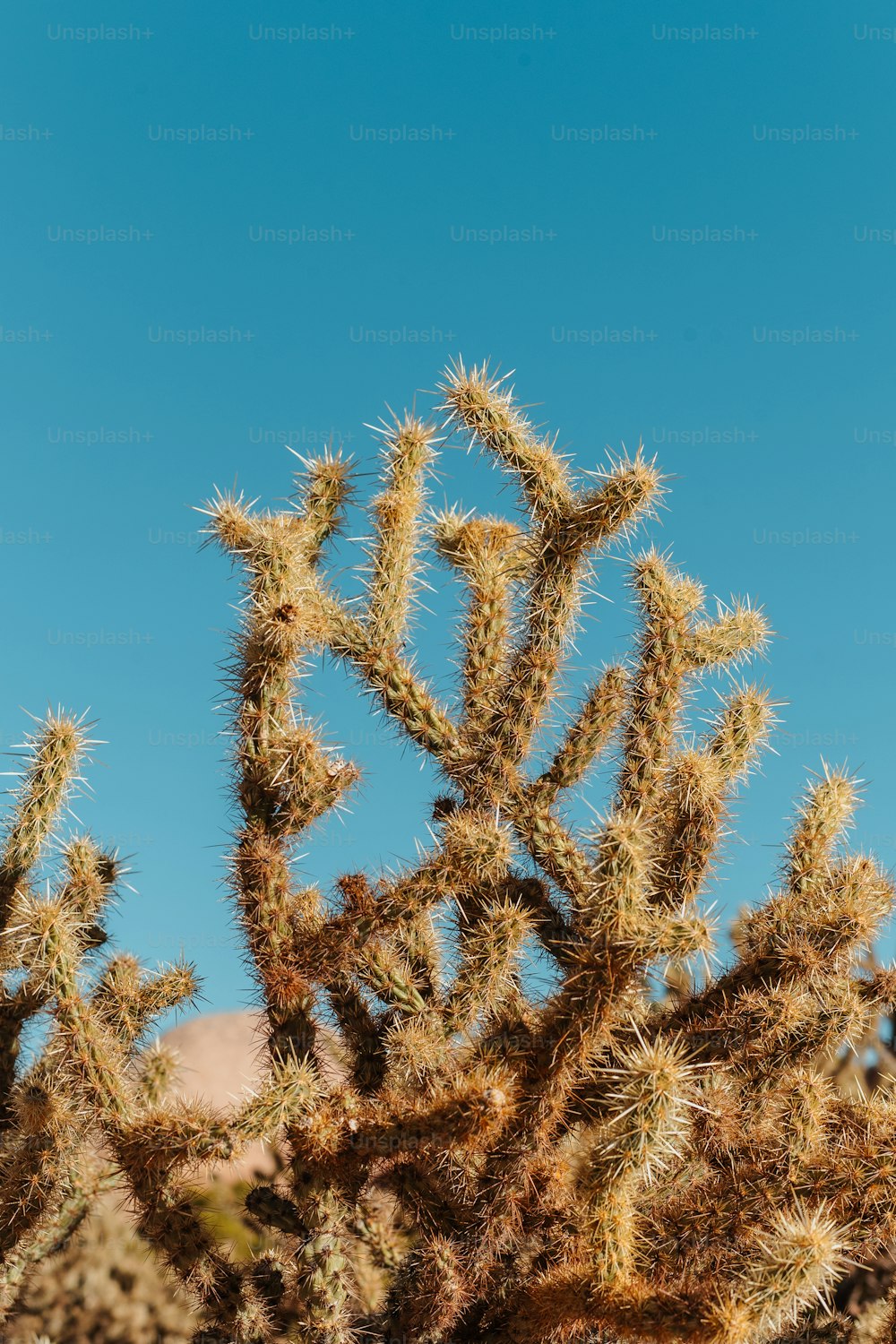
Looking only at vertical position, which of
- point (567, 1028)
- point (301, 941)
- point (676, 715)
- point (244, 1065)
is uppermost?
point (244, 1065)

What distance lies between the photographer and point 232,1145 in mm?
4297

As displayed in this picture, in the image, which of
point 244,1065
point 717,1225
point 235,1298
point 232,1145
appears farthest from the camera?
point 244,1065

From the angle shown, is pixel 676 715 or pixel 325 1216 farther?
pixel 676 715

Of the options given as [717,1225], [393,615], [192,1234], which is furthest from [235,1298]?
[393,615]

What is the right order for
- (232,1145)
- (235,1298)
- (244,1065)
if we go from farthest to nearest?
(244,1065), (235,1298), (232,1145)

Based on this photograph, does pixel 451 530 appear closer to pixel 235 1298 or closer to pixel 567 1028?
pixel 567 1028

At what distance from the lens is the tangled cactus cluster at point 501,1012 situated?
4098 mm

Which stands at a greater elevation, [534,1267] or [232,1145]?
[232,1145]

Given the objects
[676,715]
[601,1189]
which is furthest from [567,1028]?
[676,715]

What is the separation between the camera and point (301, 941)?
5.02 meters

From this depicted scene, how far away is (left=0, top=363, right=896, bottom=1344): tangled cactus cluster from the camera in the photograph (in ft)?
13.4

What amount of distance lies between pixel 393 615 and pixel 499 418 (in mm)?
1024

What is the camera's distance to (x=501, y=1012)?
4.64 m

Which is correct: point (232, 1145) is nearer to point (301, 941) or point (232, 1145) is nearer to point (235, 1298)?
point (301, 941)
